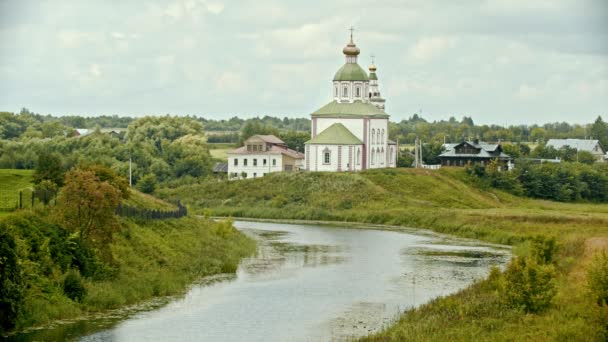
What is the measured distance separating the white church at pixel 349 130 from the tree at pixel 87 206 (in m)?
44.2

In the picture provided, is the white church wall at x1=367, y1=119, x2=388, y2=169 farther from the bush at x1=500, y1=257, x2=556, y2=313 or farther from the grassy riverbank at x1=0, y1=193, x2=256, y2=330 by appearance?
the bush at x1=500, y1=257, x2=556, y2=313

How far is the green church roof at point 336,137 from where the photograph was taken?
75500mm

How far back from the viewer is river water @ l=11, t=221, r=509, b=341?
2752cm

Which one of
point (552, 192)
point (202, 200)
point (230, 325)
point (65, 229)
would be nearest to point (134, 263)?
point (65, 229)

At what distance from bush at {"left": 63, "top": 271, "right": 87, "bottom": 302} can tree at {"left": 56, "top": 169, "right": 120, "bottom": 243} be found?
221cm

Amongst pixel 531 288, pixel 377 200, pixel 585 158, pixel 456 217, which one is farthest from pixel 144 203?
pixel 585 158

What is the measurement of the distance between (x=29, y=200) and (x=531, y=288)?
52.4 ft

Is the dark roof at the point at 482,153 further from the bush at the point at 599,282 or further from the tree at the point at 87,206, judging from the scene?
the bush at the point at 599,282

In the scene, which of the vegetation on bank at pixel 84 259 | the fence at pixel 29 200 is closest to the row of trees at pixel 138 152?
the vegetation on bank at pixel 84 259

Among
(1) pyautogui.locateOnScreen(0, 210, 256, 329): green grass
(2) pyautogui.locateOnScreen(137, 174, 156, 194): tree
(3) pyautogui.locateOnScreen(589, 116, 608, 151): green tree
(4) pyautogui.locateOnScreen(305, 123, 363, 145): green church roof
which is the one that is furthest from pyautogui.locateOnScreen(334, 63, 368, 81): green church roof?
(3) pyautogui.locateOnScreen(589, 116, 608, 151): green tree

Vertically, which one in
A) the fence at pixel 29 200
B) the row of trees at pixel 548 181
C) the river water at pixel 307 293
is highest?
the row of trees at pixel 548 181

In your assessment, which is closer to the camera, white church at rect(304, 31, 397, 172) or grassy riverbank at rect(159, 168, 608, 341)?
grassy riverbank at rect(159, 168, 608, 341)

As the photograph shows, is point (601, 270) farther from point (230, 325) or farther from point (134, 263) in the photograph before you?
point (134, 263)

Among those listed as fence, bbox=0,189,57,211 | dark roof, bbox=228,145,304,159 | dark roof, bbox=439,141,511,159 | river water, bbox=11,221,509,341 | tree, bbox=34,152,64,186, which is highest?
dark roof, bbox=439,141,511,159
